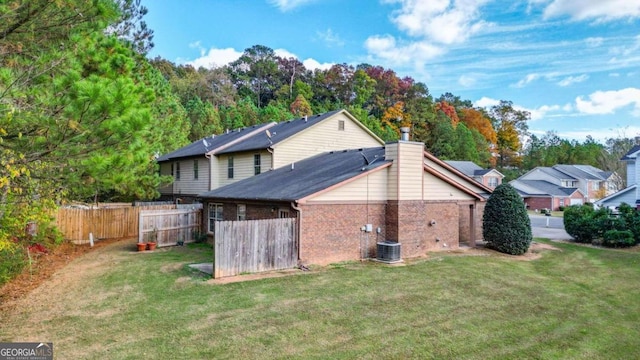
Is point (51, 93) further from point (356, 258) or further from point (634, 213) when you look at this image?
point (634, 213)

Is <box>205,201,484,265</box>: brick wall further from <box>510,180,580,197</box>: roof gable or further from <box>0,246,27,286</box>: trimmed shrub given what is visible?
<box>510,180,580,197</box>: roof gable

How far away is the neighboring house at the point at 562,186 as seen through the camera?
180 feet

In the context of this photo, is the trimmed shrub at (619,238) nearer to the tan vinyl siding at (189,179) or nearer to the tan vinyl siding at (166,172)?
the tan vinyl siding at (189,179)

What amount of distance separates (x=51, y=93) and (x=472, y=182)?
58.1 feet

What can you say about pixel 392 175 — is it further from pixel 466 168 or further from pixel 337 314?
pixel 466 168

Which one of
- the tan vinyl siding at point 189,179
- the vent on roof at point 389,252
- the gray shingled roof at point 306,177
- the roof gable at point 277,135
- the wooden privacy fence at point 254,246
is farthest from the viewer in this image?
the tan vinyl siding at point 189,179

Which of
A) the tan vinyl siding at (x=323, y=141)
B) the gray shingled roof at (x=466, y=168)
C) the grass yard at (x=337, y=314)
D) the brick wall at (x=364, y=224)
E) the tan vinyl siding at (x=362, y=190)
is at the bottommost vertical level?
the grass yard at (x=337, y=314)

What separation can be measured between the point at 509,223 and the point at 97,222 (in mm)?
20098

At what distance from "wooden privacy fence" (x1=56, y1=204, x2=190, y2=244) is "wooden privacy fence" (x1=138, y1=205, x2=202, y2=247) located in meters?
2.06

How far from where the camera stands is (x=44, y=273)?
42.7 feet

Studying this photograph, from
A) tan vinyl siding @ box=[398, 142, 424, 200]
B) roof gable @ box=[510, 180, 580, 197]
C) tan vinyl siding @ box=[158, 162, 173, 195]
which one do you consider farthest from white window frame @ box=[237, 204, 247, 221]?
roof gable @ box=[510, 180, 580, 197]

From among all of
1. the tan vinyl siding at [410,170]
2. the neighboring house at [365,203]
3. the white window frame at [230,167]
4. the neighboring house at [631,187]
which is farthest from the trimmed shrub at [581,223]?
the white window frame at [230,167]

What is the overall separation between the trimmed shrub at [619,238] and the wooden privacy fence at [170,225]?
20.9 metres

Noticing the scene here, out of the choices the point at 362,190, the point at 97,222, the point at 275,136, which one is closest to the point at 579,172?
the point at 275,136
